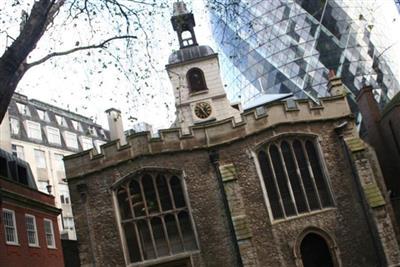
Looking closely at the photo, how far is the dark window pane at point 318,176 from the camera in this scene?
68.8ft

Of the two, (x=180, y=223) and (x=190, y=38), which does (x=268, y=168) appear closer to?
(x=180, y=223)

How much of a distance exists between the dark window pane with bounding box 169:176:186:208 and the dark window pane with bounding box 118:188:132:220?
196 cm

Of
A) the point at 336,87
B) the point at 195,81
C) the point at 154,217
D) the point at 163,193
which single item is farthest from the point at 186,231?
the point at 195,81

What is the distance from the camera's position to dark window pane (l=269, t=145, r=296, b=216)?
20.8 meters

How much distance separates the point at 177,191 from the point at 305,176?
537 centimetres

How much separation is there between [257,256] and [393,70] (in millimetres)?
37828

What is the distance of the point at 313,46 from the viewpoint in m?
48.2

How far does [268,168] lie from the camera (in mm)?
21062

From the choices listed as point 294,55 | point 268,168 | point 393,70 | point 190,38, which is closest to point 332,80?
point 268,168

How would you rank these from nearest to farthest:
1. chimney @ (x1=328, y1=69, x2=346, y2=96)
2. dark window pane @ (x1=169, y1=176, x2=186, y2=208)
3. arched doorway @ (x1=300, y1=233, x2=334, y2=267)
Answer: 1. arched doorway @ (x1=300, y1=233, x2=334, y2=267)
2. dark window pane @ (x1=169, y1=176, x2=186, y2=208)
3. chimney @ (x1=328, y1=69, x2=346, y2=96)

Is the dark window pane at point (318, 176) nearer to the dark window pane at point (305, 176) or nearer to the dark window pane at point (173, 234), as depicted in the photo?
the dark window pane at point (305, 176)

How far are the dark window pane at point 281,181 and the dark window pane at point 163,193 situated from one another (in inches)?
179

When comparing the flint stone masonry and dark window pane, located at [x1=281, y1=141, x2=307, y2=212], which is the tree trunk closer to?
the flint stone masonry

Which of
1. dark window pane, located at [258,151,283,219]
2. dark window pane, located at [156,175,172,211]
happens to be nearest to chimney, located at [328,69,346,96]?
dark window pane, located at [258,151,283,219]
